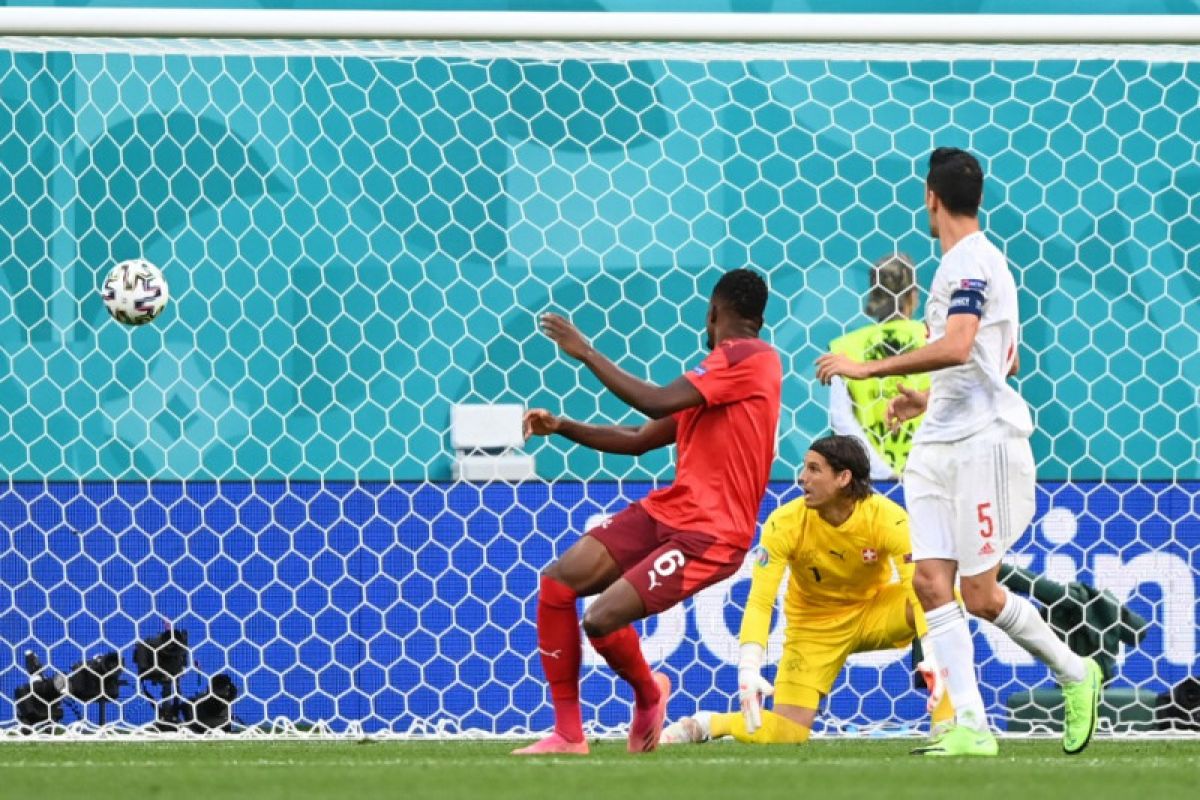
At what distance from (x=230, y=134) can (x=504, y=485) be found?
364 centimetres

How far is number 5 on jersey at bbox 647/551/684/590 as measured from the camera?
5.83 metres

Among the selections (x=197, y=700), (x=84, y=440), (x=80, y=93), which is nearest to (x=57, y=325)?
(x=84, y=440)

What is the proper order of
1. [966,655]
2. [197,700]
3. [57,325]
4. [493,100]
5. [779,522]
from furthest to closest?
[493,100] → [57,325] → [197,700] → [779,522] → [966,655]

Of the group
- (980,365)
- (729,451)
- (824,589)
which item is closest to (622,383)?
(729,451)

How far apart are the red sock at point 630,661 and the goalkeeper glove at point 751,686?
271mm

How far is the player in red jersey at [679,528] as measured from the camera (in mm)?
5852

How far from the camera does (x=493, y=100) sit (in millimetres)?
10625

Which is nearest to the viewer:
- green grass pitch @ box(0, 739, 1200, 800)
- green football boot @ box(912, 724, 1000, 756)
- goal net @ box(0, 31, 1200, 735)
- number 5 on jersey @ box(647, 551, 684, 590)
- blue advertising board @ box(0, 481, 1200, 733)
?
green grass pitch @ box(0, 739, 1200, 800)

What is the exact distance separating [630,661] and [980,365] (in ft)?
4.38

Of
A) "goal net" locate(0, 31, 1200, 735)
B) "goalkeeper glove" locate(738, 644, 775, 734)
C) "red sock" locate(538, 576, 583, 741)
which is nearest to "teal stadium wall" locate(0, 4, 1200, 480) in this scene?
"goal net" locate(0, 31, 1200, 735)

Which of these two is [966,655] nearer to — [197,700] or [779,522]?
[779,522]

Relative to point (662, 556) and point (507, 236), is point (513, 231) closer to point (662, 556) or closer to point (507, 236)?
point (507, 236)

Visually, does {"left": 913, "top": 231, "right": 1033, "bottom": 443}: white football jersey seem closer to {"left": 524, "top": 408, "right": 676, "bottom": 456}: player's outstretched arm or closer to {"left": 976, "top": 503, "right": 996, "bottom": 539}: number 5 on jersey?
{"left": 976, "top": 503, "right": 996, "bottom": 539}: number 5 on jersey

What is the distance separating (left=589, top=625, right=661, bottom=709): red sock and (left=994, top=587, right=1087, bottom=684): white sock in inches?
41.0
